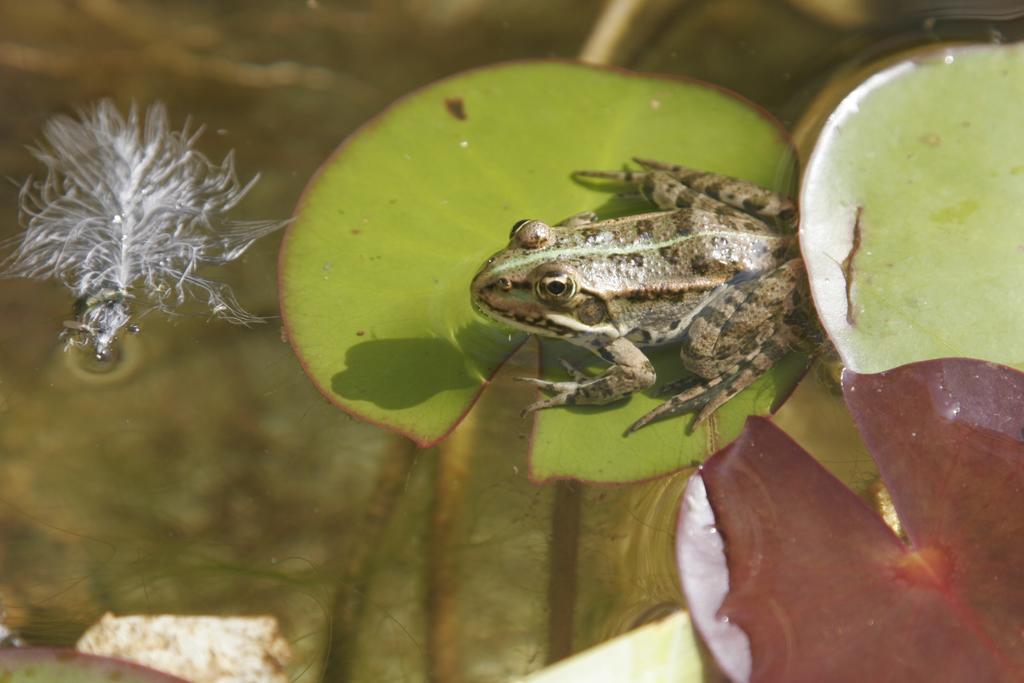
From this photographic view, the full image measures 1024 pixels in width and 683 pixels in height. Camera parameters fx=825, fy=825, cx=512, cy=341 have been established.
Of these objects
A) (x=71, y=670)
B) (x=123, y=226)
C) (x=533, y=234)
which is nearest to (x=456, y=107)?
(x=533, y=234)

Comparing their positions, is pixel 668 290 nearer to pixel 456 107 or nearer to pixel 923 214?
pixel 923 214

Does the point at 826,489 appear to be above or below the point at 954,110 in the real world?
below

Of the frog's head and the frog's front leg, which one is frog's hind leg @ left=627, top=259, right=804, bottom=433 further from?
the frog's head

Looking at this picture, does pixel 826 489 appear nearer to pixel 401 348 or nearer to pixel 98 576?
pixel 401 348

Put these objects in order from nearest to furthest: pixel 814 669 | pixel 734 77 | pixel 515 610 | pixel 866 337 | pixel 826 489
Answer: pixel 814 669
pixel 826 489
pixel 866 337
pixel 515 610
pixel 734 77

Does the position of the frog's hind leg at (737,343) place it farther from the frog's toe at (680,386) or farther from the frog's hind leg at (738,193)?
the frog's hind leg at (738,193)

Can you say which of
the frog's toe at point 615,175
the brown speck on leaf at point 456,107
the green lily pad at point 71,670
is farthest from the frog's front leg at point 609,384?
the green lily pad at point 71,670

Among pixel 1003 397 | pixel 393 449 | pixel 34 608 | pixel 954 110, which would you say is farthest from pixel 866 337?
pixel 34 608
